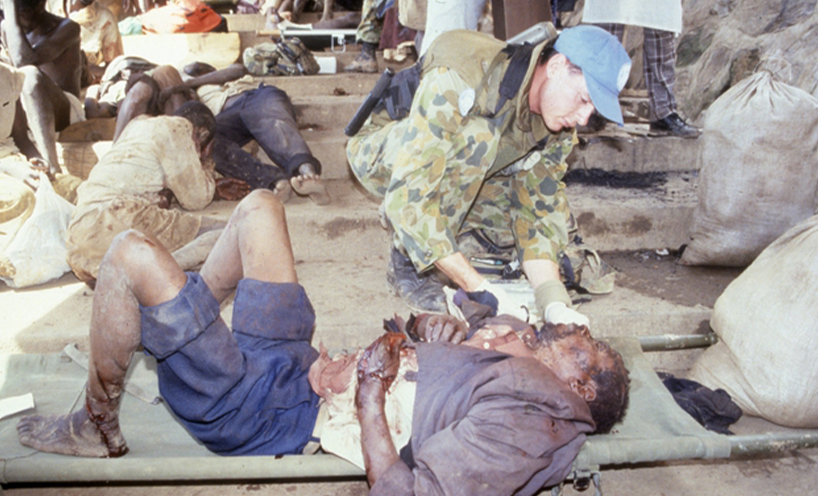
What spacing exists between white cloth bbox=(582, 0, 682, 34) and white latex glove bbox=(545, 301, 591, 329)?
2143mm

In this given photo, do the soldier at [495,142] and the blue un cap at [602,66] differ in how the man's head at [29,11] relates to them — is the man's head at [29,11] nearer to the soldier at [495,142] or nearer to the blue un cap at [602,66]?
→ the soldier at [495,142]

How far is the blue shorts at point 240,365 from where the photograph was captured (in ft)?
5.07

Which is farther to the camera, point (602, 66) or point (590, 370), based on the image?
point (602, 66)

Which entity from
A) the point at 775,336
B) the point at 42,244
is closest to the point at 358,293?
the point at 42,244

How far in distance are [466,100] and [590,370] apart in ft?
3.62

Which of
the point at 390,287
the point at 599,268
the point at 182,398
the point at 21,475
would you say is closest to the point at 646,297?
the point at 599,268

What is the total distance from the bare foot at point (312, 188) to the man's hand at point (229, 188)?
0.40 metres

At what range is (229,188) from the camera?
3.54 meters

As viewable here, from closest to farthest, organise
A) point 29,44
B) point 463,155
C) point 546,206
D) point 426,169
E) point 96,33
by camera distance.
Result: point 426,169
point 463,155
point 546,206
point 29,44
point 96,33

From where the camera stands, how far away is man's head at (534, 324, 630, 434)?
1613 mm

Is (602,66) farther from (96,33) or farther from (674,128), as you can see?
(96,33)

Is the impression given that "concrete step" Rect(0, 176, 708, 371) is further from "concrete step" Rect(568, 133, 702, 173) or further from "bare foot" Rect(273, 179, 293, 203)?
"concrete step" Rect(568, 133, 702, 173)

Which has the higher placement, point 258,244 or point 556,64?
point 556,64

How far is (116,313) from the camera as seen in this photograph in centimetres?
154
